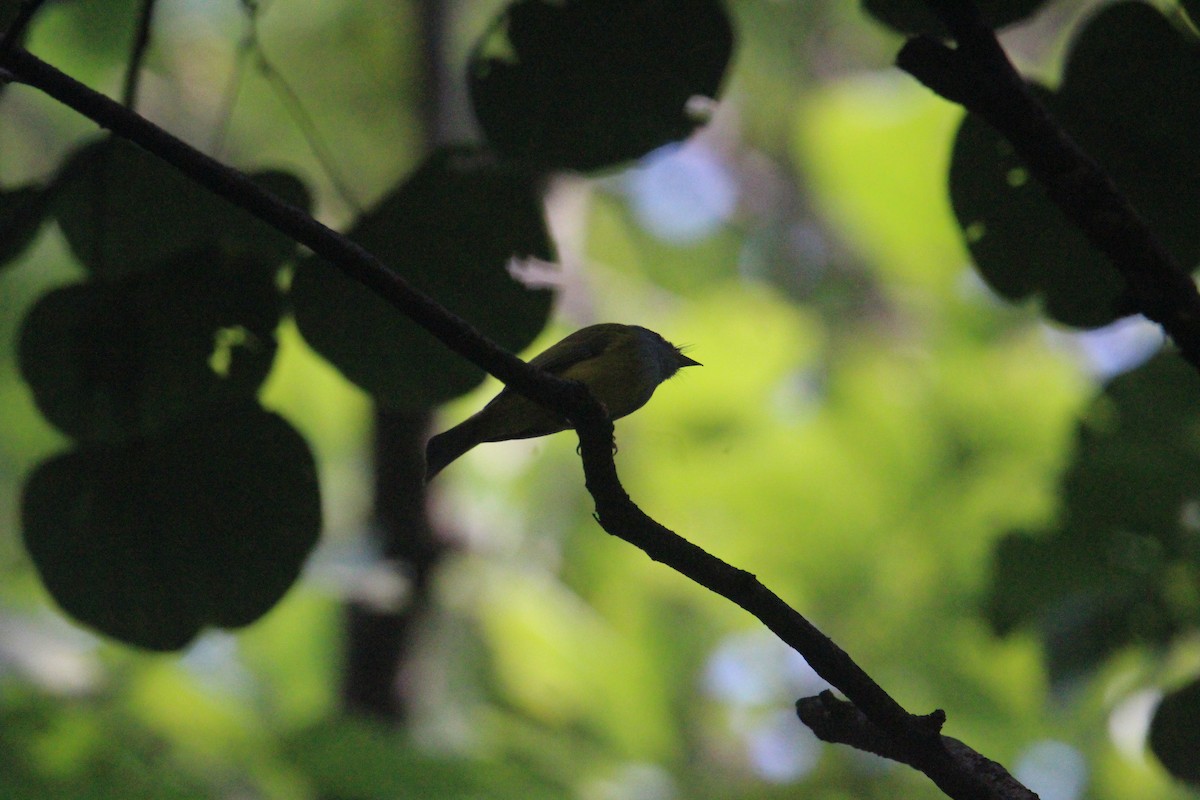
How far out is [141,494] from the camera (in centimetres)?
226

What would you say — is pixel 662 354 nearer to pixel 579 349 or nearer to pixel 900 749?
pixel 579 349

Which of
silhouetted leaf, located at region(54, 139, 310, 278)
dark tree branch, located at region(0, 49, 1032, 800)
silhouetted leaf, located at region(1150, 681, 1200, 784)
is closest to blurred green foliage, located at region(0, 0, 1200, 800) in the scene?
silhouetted leaf, located at region(1150, 681, 1200, 784)

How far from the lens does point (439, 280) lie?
2.31 meters

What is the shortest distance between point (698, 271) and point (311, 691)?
16.3 ft

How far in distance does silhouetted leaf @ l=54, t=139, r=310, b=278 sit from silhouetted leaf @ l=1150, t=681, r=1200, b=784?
205 cm

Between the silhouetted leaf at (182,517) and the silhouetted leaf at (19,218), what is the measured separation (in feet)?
1.41

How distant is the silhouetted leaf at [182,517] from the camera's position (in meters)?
2.26

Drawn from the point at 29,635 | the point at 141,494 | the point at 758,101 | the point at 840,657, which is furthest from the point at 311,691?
the point at 758,101

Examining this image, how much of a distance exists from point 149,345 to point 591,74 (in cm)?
104

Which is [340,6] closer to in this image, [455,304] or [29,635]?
[29,635]

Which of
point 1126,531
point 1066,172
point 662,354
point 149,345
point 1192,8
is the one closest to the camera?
point 1066,172

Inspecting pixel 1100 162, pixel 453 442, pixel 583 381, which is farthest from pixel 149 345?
pixel 1100 162

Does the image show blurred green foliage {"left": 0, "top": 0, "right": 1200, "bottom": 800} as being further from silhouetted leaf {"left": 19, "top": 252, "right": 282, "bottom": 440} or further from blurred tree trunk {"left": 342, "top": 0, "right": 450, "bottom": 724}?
silhouetted leaf {"left": 19, "top": 252, "right": 282, "bottom": 440}

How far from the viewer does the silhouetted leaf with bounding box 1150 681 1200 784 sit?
89.9 inches
